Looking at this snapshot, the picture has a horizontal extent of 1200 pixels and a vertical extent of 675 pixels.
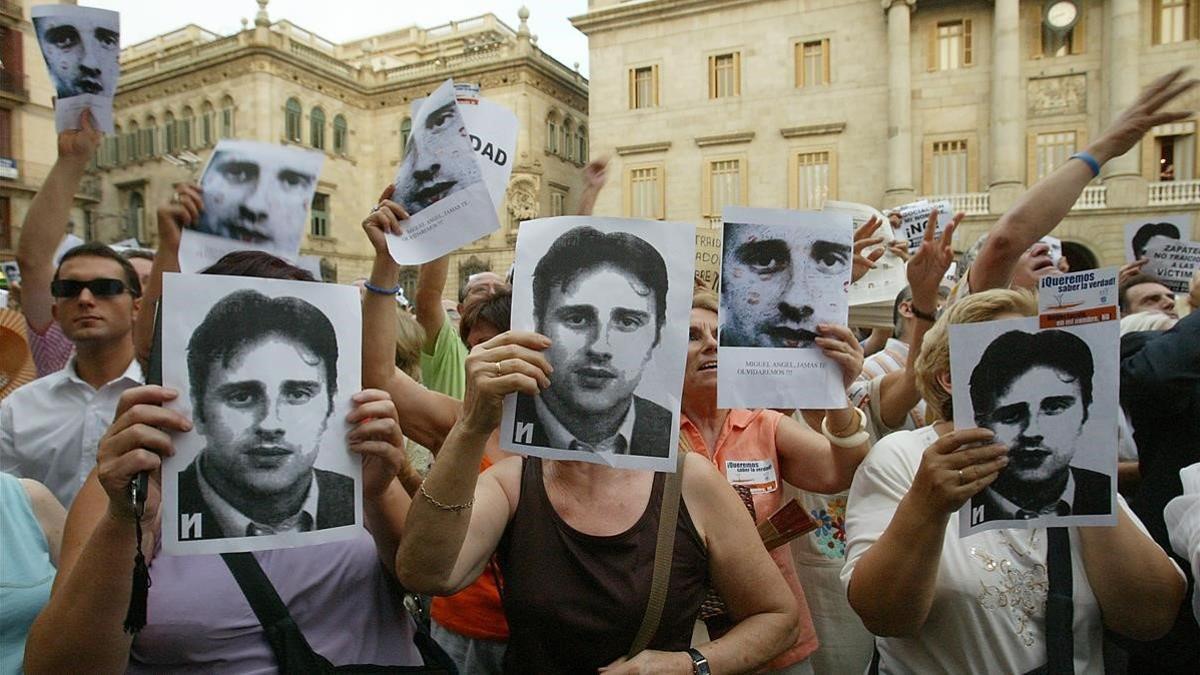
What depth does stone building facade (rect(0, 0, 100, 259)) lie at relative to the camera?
25.2m

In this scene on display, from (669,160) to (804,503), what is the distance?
23.1 m

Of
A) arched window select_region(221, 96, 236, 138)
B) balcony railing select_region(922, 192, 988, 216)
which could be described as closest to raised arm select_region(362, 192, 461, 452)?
balcony railing select_region(922, 192, 988, 216)

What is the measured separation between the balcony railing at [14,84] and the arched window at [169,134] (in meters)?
7.22

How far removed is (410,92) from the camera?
3359 cm

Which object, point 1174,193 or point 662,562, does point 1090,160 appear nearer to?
point 662,562

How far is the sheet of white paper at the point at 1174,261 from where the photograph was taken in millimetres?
6073

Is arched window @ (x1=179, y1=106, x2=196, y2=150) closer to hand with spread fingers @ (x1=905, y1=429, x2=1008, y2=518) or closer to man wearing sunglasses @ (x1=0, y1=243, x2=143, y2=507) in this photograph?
man wearing sunglasses @ (x1=0, y1=243, x2=143, y2=507)

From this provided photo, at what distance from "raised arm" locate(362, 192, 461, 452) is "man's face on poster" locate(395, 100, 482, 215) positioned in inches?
2.5

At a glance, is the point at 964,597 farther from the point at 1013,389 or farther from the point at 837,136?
the point at 837,136

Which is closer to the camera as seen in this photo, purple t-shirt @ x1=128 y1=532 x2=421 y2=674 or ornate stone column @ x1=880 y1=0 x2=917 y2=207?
purple t-shirt @ x1=128 y1=532 x2=421 y2=674

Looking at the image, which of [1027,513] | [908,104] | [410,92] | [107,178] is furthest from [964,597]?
[107,178]

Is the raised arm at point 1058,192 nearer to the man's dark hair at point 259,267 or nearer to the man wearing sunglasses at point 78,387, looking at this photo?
the man's dark hair at point 259,267

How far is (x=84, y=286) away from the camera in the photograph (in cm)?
294

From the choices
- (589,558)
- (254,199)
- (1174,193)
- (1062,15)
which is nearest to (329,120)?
(1062,15)
